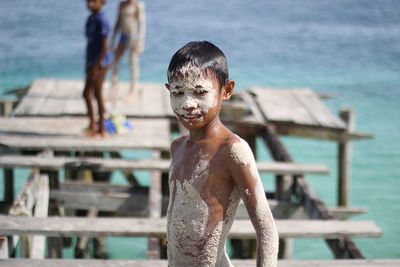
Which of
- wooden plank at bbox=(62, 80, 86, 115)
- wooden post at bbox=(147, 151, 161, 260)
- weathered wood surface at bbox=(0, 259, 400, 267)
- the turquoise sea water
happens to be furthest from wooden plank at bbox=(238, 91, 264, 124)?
weathered wood surface at bbox=(0, 259, 400, 267)

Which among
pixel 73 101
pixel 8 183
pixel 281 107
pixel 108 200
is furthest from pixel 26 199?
pixel 281 107

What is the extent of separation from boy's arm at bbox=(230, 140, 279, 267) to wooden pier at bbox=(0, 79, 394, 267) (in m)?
1.21

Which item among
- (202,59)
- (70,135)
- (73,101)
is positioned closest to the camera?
(202,59)

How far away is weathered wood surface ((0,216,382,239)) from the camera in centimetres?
441

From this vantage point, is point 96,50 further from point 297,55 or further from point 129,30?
point 297,55

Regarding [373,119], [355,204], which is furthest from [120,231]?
[373,119]

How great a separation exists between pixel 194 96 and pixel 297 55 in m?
24.4

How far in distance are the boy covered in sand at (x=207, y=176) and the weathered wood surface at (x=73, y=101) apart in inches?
236

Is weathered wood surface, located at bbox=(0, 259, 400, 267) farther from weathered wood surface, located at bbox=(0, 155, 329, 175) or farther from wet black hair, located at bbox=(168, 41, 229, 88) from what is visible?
weathered wood surface, located at bbox=(0, 155, 329, 175)

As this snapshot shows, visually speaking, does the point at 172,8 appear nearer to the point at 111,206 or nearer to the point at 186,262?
the point at 111,206

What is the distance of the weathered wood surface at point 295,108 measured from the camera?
8953mm

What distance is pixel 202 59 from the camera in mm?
2609

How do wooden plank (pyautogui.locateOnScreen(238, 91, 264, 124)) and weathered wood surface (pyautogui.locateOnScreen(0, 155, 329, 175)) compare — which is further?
wooden plank (pyautogui.locateOnScreen(238, 91, 264, 124))

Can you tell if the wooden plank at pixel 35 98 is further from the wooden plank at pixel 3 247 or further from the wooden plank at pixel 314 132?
the wooden plank at pixel 3 247
